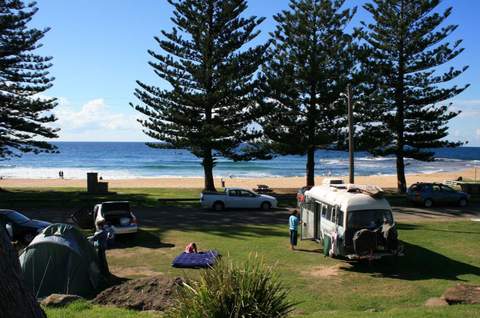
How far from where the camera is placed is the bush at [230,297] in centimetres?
648

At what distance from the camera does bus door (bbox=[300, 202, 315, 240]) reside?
1825cm

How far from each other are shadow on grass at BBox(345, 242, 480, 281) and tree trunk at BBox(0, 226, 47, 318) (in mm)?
10902

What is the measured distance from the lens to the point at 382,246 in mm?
14453

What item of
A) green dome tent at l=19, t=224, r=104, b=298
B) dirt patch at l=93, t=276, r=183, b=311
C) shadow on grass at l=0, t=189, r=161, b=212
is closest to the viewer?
dirt patch at l=93, t=276, r=183, b=311

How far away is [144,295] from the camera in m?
10.1

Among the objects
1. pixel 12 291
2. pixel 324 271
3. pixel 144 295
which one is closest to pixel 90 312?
pixel 144 295

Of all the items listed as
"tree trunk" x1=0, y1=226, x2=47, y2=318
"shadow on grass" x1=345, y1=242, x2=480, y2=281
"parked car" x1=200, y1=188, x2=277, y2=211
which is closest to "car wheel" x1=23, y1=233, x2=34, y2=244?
"shadow on grass" x1=345, y1=242, x2=480, y2=281

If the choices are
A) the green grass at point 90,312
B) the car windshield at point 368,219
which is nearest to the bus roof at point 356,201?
the car windshield at point 368,219

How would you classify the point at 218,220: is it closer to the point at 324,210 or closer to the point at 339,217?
the point at 324,210

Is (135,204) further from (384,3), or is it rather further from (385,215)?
(384,3)

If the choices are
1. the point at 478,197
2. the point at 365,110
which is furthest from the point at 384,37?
the point at 478,197

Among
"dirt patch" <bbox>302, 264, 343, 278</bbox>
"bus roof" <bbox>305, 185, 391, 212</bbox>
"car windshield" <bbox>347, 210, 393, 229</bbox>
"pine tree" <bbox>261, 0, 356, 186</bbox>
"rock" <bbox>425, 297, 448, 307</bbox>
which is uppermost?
"pine tree" <bbox>261, 0, 356, 186</bbox>

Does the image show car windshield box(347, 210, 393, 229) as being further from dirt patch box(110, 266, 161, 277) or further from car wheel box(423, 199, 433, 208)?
car wheel box(423, 199, 433, 208)

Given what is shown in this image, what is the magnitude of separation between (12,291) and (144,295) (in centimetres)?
575
